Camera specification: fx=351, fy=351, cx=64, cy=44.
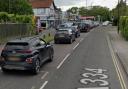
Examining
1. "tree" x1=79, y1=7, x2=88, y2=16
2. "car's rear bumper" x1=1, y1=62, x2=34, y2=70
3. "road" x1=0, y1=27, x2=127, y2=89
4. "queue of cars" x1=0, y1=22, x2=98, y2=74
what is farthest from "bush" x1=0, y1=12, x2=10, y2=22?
"tree" x1=79, y1=7, x2=88, y2=16

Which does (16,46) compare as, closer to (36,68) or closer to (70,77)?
(36,68)

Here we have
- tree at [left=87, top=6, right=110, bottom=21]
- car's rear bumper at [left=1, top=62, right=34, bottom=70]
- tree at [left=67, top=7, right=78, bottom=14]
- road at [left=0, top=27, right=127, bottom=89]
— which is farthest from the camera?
tree at [left=87, top=6, right=110, bottom=21]

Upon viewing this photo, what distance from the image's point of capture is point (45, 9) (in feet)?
344

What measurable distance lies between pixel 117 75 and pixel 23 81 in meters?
4.13

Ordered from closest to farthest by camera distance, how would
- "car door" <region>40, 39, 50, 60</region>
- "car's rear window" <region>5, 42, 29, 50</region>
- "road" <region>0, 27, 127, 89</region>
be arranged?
"road" <region>0, 27, 127, 89</region> < "car's rear window" <region>5, 42, 29, 50</region> < "car door" <region>40, 39, 50, 60</region>

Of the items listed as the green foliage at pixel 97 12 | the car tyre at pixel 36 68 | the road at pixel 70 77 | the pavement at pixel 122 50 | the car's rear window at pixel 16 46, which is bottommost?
the pavement at pixel 122 50

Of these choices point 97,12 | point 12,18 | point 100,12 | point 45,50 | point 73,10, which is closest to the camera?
point 45,50

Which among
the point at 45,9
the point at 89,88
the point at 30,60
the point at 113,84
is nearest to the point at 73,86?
the point at 89,88

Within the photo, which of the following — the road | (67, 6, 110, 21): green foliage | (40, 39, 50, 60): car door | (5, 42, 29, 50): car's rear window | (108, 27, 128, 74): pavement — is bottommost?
(108, 27, 128, 74): pavement

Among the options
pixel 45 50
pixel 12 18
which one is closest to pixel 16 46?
pixel 45 50

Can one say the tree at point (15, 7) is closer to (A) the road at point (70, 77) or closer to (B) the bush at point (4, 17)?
(B) the bush at point (4, 17)

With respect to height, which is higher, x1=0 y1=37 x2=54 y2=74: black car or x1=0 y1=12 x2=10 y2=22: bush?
x1=0 y1=12 x2=10 y2=22: bush

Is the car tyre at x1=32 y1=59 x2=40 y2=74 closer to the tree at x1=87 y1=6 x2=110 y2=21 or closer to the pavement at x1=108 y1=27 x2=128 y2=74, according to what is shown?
the pavement at x1=108 y1=27 x2=128 y2=74

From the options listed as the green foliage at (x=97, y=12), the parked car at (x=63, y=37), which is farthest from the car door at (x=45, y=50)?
the green foliage at (x=97, y=12)
